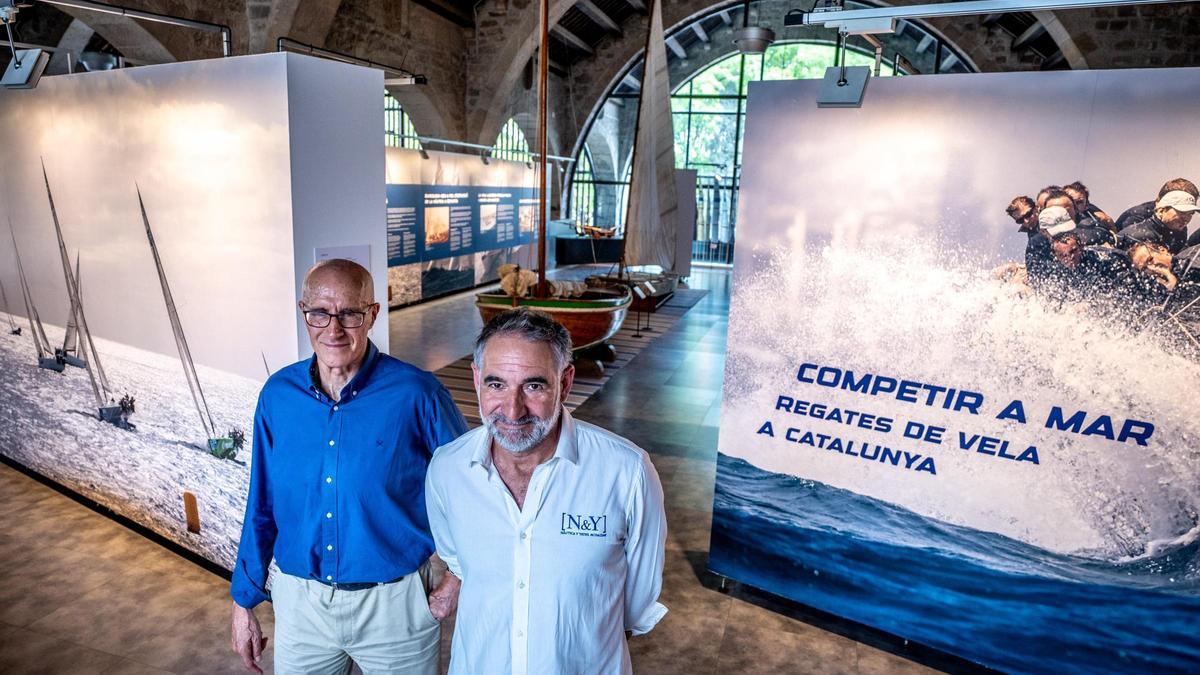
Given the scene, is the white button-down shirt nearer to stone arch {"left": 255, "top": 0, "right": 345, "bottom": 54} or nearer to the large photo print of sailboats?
the large photo print of sailboats

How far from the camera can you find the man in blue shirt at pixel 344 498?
194 centimetres

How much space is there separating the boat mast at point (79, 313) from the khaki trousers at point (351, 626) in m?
2.71

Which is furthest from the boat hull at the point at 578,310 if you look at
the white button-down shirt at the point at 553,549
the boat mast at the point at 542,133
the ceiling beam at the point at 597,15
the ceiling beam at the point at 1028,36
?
the ceiling beam at the point at 1028,36

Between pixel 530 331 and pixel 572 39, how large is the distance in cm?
1805

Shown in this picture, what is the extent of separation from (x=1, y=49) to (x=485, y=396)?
9515 mm

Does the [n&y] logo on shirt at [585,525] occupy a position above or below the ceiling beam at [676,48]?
below

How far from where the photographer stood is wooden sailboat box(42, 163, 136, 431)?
13.1ft

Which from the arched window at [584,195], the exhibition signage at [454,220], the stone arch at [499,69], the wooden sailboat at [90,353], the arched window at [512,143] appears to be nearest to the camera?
the wooden sailboat at [90,353]

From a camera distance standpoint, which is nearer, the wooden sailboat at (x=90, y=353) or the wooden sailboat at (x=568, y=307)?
the wooden sailboat at (x=90, y=353)

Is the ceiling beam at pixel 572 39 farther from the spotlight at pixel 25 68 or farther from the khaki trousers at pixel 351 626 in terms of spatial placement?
the khaki trousers at pixel 351 626

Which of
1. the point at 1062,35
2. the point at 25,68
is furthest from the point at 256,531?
the point at 1062,35

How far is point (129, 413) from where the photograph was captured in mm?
3904

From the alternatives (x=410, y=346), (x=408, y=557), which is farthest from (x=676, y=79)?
(x=408, y=557)

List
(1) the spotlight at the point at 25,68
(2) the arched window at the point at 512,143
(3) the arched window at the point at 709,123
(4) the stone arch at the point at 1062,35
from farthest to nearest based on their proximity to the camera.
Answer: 1. (3) the arched window at the point at 709,123
2. (2) the arched window at the point at 512,143
3. (4) the stone arch at the point at 1062,35
4. (1) the spotlight at the point at 25,68
